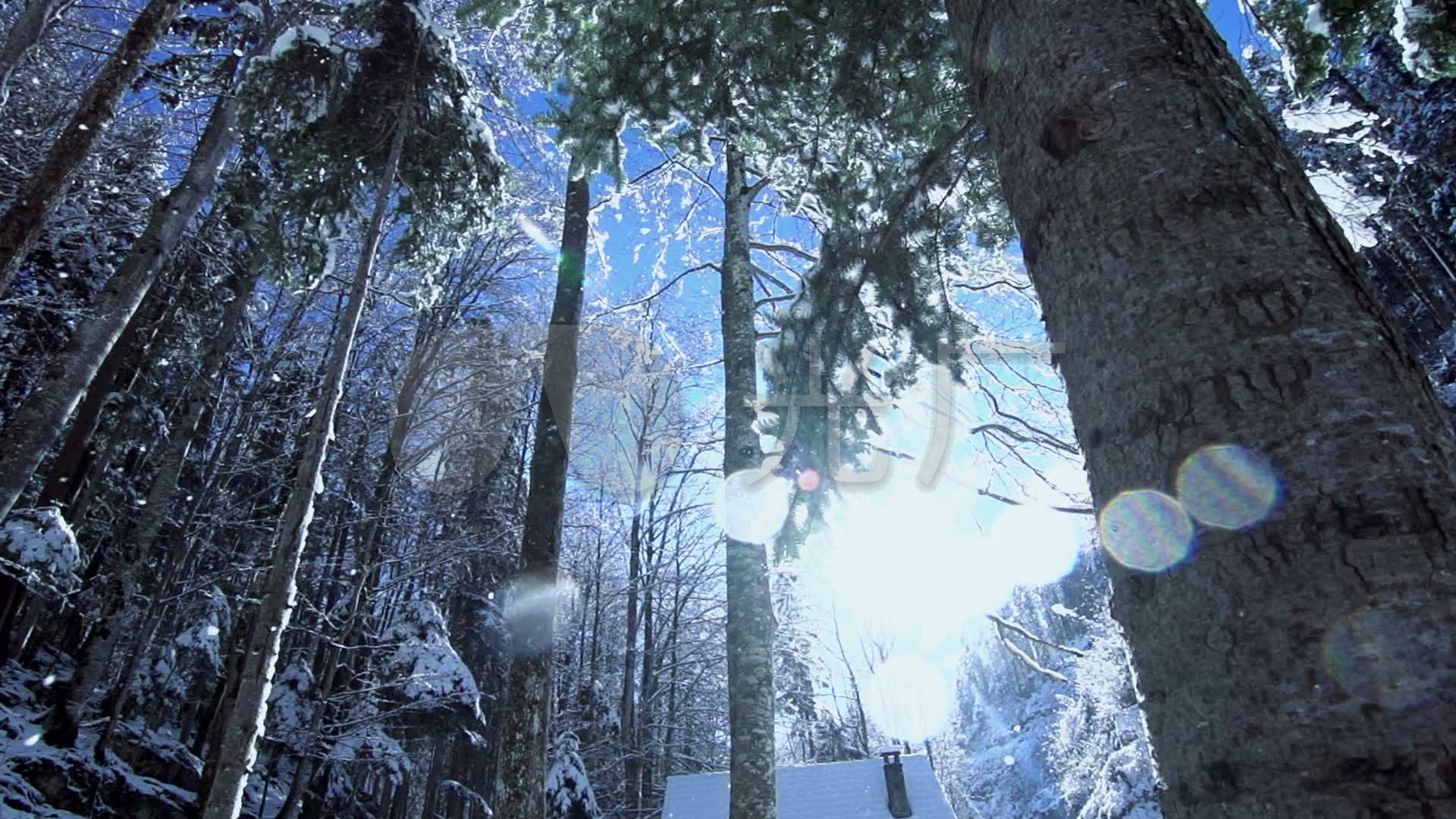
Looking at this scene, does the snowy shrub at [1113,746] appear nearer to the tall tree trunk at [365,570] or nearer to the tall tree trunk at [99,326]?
the tall tree trunk at [365,570]

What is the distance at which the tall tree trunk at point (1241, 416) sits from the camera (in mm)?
715

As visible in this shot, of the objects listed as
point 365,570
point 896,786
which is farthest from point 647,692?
point 365,570

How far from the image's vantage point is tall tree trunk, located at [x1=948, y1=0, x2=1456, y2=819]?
2.35 ft

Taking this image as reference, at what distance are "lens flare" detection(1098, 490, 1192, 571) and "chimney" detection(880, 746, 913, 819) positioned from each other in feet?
46.2

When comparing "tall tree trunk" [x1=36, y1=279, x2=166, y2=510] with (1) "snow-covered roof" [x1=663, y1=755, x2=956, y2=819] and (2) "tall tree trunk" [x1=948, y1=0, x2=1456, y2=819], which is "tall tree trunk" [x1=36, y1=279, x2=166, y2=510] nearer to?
(1) "snow-covered roof" [x1=663, y1=755, x2=956, y2=819]

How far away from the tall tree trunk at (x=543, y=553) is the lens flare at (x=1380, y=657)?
19.6 ft

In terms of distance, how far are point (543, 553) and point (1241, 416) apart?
254 inches

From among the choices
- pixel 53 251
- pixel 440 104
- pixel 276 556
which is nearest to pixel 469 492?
pixel 53 251

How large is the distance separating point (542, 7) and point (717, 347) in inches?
287

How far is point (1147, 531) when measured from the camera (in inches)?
36.8

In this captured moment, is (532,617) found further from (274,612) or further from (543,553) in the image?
(274,612)

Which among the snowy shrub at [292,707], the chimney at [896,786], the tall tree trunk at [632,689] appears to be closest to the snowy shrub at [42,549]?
the snowy shrub at [292,707]

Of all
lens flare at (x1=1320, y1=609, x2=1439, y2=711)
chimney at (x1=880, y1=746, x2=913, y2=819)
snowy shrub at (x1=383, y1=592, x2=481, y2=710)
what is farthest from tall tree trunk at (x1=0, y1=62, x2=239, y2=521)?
chimney at (x1=880, y1=746, x2=913, y2=819)

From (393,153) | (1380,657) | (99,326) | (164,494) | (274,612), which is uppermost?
(393,153)
